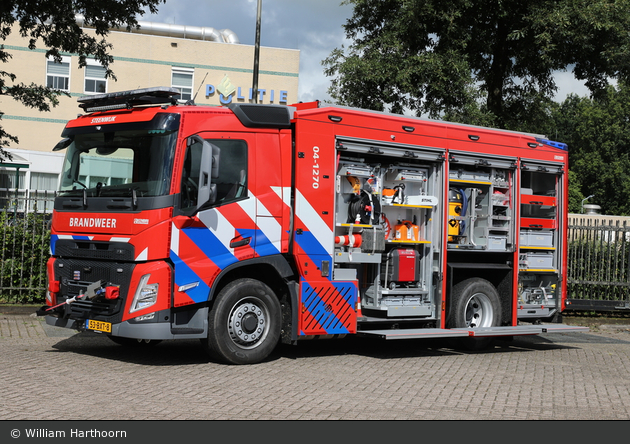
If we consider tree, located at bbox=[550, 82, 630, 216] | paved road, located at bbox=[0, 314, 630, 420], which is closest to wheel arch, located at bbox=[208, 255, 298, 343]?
paved road, located at bbox=[0, 314, 630, 420]

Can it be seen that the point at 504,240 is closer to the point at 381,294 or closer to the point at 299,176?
the point at 381,294

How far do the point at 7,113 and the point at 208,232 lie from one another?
28.4m

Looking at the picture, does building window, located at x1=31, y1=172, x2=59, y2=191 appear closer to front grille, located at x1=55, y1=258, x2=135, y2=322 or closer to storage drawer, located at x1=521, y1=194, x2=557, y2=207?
front grille, located at x1=55, y1=258, x2=135, y2=322

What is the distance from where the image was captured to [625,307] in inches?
621

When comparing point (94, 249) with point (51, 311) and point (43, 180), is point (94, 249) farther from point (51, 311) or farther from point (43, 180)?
point (43, 180)

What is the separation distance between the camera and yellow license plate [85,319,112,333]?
8320 millimetres

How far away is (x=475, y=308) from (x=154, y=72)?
27649mm

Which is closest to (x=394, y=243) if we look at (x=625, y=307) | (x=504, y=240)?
(x=504, y=240)

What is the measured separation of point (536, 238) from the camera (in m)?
12.1

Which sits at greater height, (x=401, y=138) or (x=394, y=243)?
(x=401, y=138)

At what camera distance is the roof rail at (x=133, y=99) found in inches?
341

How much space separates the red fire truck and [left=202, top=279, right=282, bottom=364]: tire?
0.02m

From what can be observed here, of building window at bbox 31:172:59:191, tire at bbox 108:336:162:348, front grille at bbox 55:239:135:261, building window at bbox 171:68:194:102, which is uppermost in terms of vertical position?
building window at bbox 171:68:194:102
